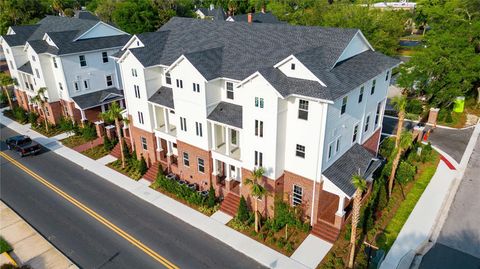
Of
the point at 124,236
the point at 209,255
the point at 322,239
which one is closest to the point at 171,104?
the point at 124,236

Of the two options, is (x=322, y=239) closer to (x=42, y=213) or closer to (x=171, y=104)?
(x=171, y=104)

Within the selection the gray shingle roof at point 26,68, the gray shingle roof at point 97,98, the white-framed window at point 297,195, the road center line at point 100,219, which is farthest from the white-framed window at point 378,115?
the gray shingle roof at point 26,68

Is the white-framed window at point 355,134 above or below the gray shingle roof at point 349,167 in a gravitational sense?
above

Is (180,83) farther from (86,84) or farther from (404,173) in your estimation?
(86,84)

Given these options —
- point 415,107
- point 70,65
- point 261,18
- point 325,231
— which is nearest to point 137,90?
point 70,65

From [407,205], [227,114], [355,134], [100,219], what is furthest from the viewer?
[355,134]

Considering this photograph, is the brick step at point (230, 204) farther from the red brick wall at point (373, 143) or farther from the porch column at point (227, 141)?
the red brick wall at point (373, 143)

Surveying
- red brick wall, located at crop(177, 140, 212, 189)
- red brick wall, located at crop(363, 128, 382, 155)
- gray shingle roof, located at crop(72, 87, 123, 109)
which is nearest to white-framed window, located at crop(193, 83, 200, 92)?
red brick wall, located at crop(177, 140, 212, 189)
